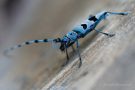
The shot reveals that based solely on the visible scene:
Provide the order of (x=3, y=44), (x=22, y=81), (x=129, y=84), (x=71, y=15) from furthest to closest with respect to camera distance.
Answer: (x=3, y=44) < (x=71, y=15) < (x=22, y=81) < (x=129, y=84)

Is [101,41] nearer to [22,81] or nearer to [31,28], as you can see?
[22,81]

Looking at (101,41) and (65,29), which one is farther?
(65,29)

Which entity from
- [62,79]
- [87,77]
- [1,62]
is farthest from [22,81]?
[87,77]

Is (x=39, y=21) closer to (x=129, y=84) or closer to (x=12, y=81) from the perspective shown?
(x=12, y=81)

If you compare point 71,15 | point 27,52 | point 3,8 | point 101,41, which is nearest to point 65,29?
point 71,15

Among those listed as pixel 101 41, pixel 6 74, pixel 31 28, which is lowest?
pixel 6 74

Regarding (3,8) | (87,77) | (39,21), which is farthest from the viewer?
(3,8)

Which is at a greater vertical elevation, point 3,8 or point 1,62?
point 3,8
